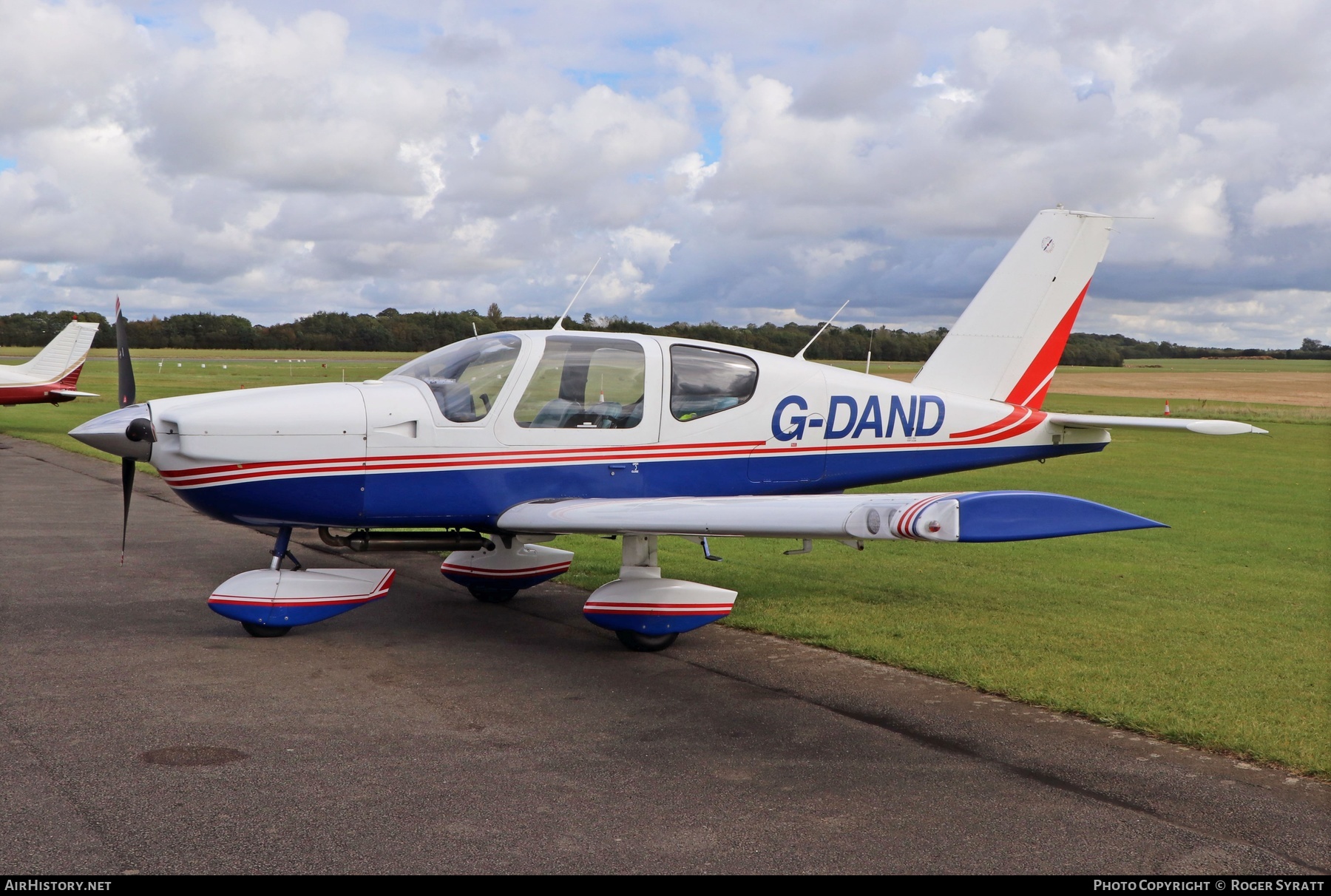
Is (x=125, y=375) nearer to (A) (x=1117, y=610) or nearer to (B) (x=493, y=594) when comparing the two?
(B) (x=493, y=594)

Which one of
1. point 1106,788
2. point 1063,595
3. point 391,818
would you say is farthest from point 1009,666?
point 391,818

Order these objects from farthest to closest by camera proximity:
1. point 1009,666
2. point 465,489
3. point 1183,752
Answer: point 465,489 → point 1009,666 → point 1183,752

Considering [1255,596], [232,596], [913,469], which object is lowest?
[1255,596]

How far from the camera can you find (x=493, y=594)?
865cm

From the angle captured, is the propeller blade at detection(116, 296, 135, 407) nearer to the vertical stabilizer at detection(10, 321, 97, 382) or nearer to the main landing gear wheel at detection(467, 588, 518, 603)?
the main landing gear wheel at detection(467, 588, 518, 603)

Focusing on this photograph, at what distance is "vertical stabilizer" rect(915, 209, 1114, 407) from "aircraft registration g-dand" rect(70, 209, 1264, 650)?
0.81 m

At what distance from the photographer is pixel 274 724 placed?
17.3 ft

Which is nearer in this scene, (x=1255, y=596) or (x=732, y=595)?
(x=732, y=595)

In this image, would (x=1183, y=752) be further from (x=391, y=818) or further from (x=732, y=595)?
(x=391, y=818)

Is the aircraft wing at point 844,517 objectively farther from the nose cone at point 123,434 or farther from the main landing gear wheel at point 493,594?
the nose cone at point 123,434

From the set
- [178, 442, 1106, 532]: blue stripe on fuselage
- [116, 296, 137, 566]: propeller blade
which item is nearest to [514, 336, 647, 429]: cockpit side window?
[178, 442, 1106, 532]: blue stripe on fuselage
